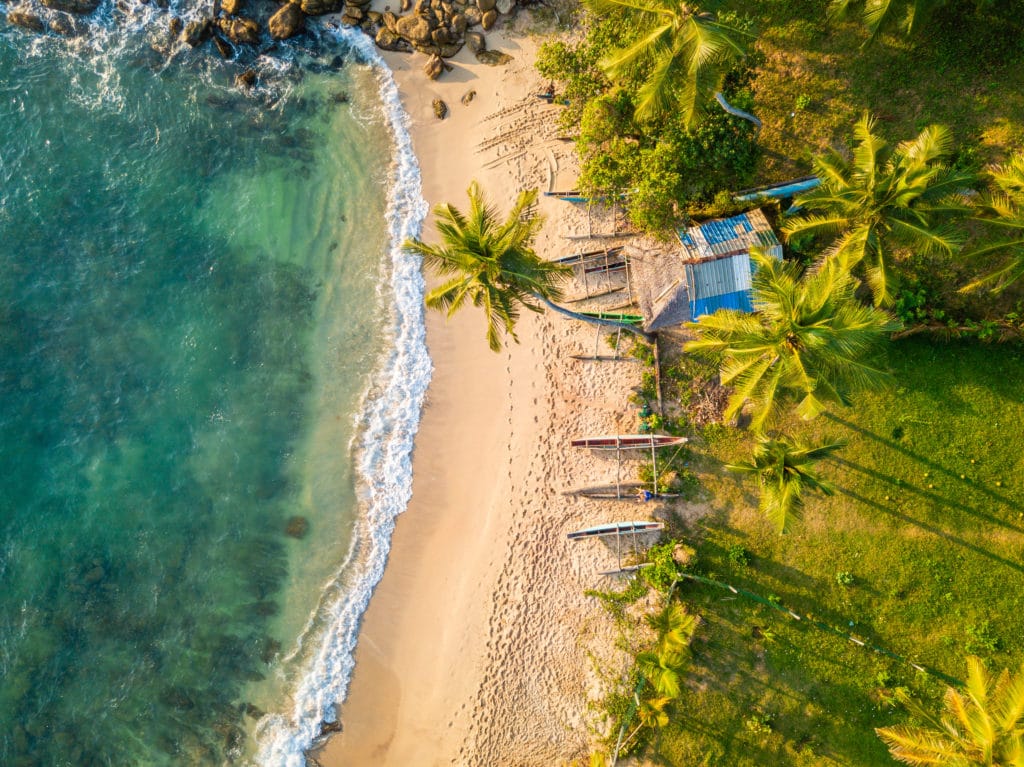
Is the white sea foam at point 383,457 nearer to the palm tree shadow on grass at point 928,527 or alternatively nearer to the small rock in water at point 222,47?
the small rock in water at point 222,47

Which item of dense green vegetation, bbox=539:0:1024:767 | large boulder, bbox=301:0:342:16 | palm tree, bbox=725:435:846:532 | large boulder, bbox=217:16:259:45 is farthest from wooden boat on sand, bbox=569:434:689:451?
large boulder, bbox=217:16:259:45

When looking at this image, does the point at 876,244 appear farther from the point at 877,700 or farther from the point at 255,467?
the point at 255,467

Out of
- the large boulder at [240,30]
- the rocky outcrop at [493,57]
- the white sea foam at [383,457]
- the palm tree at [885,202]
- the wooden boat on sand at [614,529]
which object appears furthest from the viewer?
the large boulder at [240,30]

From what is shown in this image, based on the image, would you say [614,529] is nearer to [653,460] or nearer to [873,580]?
[653,460]

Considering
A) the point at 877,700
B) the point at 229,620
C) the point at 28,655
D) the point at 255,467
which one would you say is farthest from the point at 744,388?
the point at 28,655

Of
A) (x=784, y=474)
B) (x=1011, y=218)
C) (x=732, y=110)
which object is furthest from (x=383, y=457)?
(x=1011, y=218)

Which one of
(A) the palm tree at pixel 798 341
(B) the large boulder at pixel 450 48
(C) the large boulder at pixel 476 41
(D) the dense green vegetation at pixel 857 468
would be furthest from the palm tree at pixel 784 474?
(B) the large boulder at pixel 450 48

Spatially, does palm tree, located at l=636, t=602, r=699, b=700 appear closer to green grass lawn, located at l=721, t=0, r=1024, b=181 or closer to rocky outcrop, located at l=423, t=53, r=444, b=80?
green grass lawn, located at l=721, t=0, r=1024, b=181
